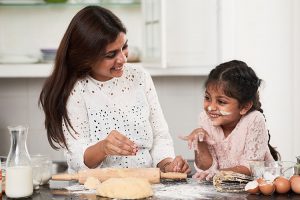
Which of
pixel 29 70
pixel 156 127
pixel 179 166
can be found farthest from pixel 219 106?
pixel 29 70

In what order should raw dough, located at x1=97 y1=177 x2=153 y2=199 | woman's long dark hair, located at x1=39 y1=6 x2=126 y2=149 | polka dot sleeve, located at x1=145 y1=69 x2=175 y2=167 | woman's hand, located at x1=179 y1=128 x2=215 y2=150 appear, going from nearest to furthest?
raw dough, located at x1=97 y1=177 x2=153 y2=199 → woman's hand, located at x1=179 y1=128 x2=215 y2=150 → woman's long dark hair, located at x1=39 y1=6 x2=126 y2=149 → polka dot sleeve, located at x1=145 y1=69 x2=175 y2=167

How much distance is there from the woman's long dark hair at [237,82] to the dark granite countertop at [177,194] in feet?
1.43

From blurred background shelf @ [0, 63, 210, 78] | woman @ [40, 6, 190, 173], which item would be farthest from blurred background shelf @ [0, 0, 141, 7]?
woman @ [40, 6, 190, 173]

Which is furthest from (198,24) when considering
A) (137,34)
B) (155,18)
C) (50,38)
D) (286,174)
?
(286,174)

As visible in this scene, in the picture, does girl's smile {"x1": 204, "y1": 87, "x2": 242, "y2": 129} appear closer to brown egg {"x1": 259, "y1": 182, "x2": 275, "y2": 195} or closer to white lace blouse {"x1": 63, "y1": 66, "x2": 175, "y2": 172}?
white lace blouse {"x1": 63, "y1": 66, "x2": 175, "y2": 172}

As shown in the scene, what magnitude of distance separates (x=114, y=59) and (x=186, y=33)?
1.27m

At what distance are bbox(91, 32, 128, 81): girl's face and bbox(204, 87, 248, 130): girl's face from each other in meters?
0.38

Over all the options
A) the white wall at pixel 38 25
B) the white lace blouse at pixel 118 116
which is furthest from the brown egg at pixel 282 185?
the white wall at pixel 38 25

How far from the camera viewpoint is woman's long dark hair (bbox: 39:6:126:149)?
232cm

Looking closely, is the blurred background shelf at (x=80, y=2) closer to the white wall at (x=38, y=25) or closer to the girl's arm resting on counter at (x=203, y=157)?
the white wall at (x=38, y=25)

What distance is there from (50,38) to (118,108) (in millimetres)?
1599

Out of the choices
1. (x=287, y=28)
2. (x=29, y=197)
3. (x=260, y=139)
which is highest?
(x=287, y=28)

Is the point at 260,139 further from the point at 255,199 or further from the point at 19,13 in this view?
the point at 19,13

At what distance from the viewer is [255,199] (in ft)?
5.81
